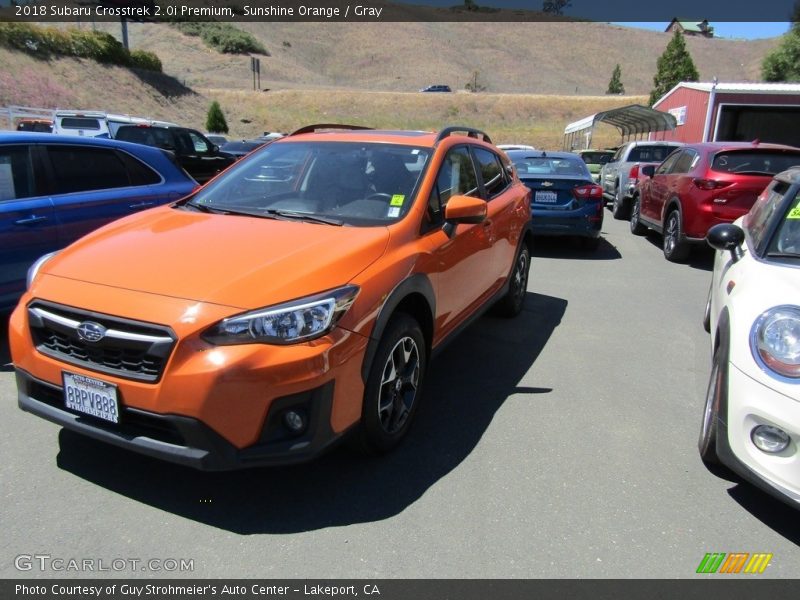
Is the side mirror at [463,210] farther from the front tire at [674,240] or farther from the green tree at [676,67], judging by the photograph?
the green tree at [676,67]

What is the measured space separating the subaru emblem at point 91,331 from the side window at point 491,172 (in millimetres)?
3159

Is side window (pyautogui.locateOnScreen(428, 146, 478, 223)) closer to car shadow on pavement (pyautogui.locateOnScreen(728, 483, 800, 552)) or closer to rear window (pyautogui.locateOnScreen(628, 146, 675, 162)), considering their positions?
car shadow on pavement (pyautogui.locateOnScreen(728, 483, 800, 552))

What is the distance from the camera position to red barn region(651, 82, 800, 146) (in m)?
19.6

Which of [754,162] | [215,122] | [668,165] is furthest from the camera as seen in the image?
[215,122]

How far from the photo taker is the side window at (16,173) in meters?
4.70

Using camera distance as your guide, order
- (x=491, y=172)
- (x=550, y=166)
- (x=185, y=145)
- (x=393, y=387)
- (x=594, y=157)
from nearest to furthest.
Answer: (x=393, y=387), (x=491, y=172), (x=550, y=166), (x=185, y=145), (x=594, y=157)

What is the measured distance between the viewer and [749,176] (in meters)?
7.91

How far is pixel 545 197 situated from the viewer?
8742 mm

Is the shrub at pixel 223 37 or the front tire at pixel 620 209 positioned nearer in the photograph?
the front tire at pixel 620 209

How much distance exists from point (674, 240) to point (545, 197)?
2.00 metres

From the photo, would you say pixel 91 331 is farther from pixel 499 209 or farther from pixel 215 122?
pixel 215 122

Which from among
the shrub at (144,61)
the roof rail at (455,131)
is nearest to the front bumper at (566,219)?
the roof rail at (455,131)

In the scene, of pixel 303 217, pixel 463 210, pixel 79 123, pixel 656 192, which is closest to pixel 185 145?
pixel 79 123

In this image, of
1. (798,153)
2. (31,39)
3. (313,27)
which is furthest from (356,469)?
(313,27)
